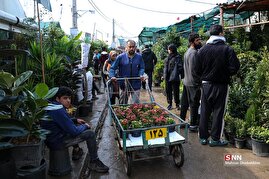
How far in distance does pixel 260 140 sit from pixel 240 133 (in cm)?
40

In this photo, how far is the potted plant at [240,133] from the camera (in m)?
4.70

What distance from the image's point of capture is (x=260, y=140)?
A: 14.4 feet

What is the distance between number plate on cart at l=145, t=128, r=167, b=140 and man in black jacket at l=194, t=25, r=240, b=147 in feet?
5.00

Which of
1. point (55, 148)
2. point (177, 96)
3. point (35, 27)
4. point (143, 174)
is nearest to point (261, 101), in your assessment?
point (143, 174)

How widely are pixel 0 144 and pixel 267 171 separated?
3.67 meters

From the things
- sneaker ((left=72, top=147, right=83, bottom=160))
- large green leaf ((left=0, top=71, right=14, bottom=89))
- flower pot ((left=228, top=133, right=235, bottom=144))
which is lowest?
sneaker ((left=72, top=147, right=83, bottom=160))

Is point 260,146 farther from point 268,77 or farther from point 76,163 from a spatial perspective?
point 76,163

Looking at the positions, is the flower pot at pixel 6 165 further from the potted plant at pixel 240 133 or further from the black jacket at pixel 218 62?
the potted plant at pixel 240 133

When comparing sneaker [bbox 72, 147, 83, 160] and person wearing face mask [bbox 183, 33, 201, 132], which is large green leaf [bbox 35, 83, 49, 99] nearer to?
sneaker [bbox 72, 147, 83, 160]

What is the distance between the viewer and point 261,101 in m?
Result: 4.76

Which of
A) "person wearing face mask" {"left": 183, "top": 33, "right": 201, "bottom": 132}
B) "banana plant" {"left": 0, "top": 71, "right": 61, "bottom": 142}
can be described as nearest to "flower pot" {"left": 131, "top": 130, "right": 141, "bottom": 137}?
"banana plant" {"left": 0, "top": 71, "right": 61, "bottom": 142}

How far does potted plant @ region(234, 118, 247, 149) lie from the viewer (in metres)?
4.70

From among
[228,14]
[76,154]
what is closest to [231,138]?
[76,154]

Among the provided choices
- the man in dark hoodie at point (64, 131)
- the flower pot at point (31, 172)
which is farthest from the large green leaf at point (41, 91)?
the flower pot at point (31, 172)
